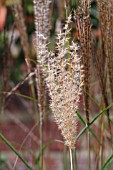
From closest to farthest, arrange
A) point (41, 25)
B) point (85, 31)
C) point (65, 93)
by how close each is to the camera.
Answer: point (65, 93) < point (85, 31) < point (41, 25)

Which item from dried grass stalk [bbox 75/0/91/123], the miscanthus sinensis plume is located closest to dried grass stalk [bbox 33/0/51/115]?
dried grass stalk [bbox 75/0/91/123]

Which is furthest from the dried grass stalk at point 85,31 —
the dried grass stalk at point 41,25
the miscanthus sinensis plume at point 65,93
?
the dried grass stalk at point 41,25

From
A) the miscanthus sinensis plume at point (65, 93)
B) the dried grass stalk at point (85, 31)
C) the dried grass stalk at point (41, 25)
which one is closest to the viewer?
the miscanthus sinensis plume at point (65, 93)

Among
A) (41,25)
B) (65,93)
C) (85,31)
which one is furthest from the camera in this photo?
(41,25)

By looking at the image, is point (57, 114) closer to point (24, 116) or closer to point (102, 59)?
point (102, 59)

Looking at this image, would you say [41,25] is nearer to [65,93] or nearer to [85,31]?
[85,31]

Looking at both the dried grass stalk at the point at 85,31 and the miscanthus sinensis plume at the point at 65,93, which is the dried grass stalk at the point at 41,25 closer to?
the dried grass stalk at the point at 85,31

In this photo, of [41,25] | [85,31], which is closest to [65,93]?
[85,31]

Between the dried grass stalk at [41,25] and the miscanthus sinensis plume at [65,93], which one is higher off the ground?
the dried grass stalk at [41,25]

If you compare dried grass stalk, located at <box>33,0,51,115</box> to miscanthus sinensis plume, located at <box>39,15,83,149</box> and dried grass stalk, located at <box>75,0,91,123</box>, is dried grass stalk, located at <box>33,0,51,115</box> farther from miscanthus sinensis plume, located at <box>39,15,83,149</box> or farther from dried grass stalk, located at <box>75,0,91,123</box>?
miscanthus sinensis plume, located at <box>39,15,83,149</box>

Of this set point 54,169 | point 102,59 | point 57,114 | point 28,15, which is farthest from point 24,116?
point 57,114

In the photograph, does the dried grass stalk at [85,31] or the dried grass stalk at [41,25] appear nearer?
the dried grass stalk at [85,31]
